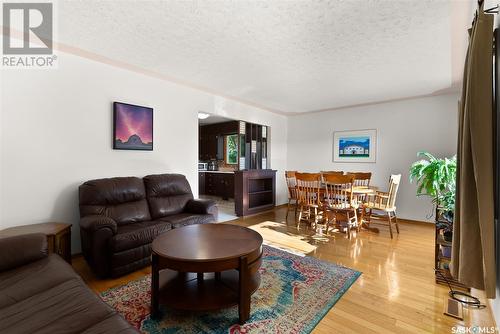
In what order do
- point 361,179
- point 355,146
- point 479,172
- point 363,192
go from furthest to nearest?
point 355,146 → point 361,179 → point 363,192 → point 479,172

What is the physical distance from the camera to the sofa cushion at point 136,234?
7.45 ft

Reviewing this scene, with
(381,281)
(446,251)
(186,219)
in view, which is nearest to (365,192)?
(446,251)

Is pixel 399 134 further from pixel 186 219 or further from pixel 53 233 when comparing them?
pixel 53 233

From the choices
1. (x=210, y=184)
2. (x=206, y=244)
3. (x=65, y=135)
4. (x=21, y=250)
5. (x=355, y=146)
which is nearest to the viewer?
(x=21, y=250)

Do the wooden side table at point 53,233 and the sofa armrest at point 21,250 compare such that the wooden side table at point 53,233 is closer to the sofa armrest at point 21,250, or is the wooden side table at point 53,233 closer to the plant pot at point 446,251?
the sofa armrest at point 21,250

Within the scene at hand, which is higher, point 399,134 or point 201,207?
point 399,134

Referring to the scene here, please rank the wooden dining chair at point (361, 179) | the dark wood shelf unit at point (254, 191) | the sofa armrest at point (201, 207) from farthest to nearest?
the dark wood shelf unit at point (254, 191), the wooden dining chair at point (361, 179), the sofa armrest at point (201, 207)

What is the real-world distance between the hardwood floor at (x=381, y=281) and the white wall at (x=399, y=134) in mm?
Answer: 1029

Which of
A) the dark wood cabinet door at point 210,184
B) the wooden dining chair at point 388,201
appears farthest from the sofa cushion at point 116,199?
the dark wood cabinet door at point 210,184

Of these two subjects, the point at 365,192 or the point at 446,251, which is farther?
the point at 365,192

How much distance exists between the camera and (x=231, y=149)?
7.34 m

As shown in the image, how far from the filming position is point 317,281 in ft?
7.43

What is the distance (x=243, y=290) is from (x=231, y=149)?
5.90 meters

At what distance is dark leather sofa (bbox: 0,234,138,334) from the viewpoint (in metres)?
1.07
